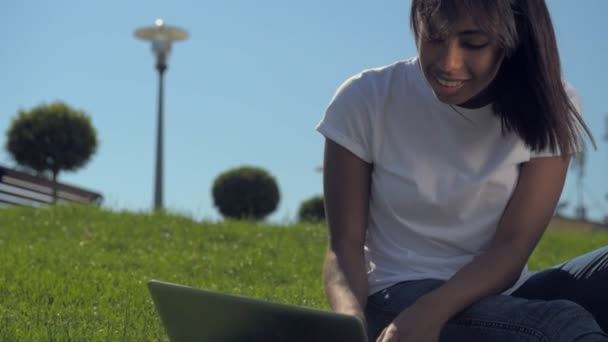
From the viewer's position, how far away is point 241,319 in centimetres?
208

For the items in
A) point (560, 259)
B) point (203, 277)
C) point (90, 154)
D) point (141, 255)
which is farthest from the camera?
point (90, 154)

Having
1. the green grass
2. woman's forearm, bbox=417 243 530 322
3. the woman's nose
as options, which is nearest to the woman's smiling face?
the woman's nose

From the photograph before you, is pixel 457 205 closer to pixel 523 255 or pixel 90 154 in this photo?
pixel 523 255

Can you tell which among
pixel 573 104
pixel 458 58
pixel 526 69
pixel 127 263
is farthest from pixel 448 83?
pixel 127 263

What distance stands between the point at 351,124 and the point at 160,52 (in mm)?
13943

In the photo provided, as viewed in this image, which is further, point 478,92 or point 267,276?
point 267,276

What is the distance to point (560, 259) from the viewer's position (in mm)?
8336

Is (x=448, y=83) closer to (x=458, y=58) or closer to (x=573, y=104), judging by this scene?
(x=458, y=58)

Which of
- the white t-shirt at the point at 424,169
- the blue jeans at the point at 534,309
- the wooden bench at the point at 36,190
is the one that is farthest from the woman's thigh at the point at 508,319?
the wooden bench at the point at 36,190

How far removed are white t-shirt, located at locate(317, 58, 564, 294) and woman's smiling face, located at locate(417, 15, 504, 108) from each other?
160mm

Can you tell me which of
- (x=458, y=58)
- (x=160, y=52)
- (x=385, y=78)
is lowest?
(x=160, y=52)

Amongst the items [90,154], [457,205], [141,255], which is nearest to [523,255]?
[457,205]

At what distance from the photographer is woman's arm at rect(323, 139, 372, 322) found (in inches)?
97.7

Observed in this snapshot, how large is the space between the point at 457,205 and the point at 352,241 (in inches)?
12.6
